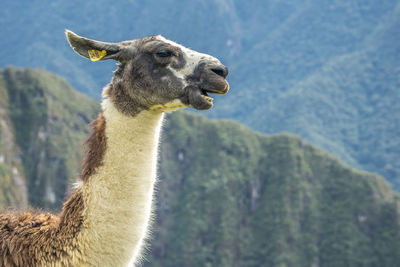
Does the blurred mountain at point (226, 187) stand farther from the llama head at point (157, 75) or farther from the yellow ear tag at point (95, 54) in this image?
the yellow ear tag at point (95, 54)

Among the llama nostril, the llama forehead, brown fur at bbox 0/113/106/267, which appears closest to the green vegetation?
brown fur at bbox 0/113/106/267

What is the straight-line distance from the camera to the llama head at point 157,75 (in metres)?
6.00

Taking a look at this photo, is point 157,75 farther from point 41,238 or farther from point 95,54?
point 41,238

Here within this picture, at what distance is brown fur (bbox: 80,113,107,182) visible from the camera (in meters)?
5.99

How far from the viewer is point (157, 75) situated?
20.4ft

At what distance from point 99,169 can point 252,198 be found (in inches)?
5137

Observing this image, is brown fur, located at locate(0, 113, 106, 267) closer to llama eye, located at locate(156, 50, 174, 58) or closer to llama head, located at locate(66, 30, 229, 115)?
llama head, located at locate(66, 30, 229, 115)

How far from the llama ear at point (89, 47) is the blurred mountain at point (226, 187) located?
334 feet

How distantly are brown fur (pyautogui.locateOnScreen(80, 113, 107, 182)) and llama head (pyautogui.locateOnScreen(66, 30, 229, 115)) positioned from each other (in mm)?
289

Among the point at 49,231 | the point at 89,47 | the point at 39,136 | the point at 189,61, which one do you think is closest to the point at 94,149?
the point at 49,231

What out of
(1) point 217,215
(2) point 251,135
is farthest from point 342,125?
(1) point 217,215

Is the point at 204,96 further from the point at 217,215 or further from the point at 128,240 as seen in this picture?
the point at 217,215

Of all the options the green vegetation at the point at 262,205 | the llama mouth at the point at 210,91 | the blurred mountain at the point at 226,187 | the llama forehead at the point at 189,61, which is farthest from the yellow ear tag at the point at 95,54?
the green vegetation at the point at 262,205

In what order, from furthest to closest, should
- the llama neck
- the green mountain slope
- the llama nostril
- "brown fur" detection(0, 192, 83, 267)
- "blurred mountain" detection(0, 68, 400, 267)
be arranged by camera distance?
"blurred mountain" detection(0, 68, 400, 267)
the green mountain slope
the llama nostril
"brown fur" detection(0, 192, 83, 267)
the llama neck
